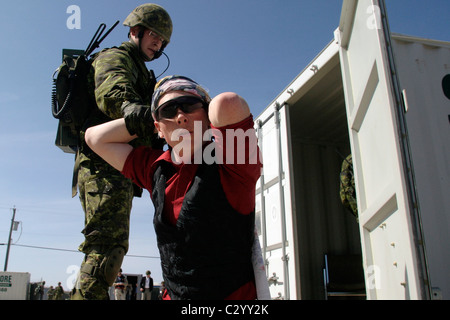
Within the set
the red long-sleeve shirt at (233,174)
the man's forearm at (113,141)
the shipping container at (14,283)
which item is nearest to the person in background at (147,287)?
the shipping container at (14,283)

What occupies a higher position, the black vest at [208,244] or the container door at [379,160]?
the container door at [379,160]

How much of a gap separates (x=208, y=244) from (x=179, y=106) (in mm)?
436

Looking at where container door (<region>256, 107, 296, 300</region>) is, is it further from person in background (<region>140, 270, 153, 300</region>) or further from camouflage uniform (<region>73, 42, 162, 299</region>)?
person in background (<region>140, 270, 153, 300</region>)

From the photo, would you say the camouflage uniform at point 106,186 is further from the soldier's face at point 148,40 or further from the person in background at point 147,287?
the person in background at point 147,287

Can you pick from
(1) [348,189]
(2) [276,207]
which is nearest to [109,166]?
(2) [276,207]

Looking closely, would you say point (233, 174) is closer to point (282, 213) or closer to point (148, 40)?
point (148, 40)

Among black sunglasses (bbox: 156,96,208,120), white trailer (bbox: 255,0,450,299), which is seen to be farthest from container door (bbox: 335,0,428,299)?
black sunglasses (bbox: 156,96,208,120)

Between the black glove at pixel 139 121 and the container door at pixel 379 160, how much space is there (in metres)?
1.15

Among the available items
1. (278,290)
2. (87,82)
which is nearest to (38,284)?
→ (278,290)

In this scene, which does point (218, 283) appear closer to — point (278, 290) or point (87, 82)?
point (87, 82)

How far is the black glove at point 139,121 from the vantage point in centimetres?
133

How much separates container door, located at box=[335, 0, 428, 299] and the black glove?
45.3 inches
